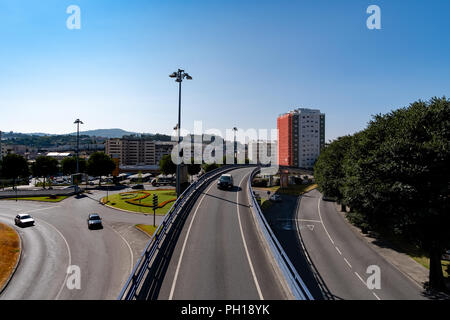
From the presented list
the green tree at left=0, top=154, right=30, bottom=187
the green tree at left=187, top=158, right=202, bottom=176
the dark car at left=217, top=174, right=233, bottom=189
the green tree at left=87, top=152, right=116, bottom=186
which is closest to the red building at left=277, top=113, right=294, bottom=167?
the green tree at left=187, top=158, right=202, bottom=176

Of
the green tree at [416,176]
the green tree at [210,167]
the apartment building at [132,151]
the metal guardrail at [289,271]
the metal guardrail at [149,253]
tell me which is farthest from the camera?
the apartment building at [132,151]

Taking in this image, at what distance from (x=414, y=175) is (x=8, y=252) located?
34193mm

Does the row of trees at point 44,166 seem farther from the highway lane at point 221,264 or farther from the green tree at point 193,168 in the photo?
the highway lane at point 221,264

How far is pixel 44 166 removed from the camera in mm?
64125

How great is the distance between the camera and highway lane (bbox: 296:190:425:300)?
17453 mm

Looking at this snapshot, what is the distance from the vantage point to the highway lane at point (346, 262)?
687 inches

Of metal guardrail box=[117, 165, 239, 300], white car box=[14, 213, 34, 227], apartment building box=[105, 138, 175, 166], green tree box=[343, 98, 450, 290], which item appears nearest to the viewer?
metal guardrail box=[117, 165, 239, 300]

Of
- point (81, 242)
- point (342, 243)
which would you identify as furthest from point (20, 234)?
point (342, 243)

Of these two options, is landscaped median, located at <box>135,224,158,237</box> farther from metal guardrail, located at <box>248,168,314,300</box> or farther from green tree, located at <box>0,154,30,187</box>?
green tree, located at <box>0,154,30,187</box>

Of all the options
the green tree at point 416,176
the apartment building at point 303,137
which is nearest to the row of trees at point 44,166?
the green tree at point 416,176

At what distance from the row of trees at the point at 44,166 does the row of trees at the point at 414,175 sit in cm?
6576

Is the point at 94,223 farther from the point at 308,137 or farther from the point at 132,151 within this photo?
the point at 132,151

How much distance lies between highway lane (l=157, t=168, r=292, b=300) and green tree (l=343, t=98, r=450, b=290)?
10300 millimetres
